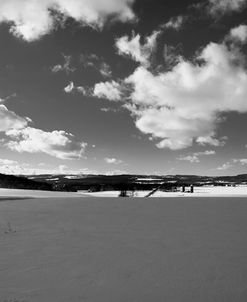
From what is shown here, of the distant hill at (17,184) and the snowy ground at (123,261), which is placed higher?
the distant hill at (17,184)

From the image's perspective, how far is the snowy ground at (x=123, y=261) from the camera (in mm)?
4402

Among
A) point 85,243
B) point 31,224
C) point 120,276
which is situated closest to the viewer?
point 120,276

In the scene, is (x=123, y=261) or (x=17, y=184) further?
(x=17, y=184)

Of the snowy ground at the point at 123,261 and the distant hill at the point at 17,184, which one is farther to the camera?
the distant hill at the point at 17,184

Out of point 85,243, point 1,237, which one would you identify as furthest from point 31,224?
point 85,243

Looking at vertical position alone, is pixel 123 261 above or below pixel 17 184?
below

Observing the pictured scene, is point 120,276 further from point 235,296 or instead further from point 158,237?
point 158,237

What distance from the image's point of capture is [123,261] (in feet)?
19.0

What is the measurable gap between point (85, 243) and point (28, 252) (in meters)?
1.23

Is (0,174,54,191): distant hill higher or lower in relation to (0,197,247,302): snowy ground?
higher

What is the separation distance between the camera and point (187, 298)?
4254 mm

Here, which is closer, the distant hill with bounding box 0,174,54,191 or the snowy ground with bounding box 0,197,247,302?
the snowy ground with bounding box 0,197,247,302

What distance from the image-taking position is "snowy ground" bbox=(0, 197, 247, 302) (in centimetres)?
440

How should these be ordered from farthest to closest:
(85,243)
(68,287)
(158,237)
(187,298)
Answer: (158,237), (85,243), (68,287), (187,298)
